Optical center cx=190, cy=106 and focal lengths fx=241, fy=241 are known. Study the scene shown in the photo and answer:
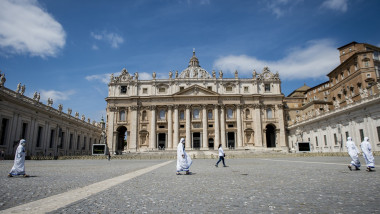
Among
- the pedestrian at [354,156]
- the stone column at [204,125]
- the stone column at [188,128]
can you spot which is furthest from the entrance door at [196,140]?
the pedestrian at [354,156]

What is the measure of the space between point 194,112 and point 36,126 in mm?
33085

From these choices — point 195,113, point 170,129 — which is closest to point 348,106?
point 195,113

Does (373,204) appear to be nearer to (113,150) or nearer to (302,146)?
(302,146)

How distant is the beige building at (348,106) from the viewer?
3291 cm

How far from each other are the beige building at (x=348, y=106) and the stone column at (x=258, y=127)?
8522 millimetres

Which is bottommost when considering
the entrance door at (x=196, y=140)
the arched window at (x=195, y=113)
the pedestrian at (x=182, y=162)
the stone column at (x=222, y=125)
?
the pedestrian at (x=182, y=162)

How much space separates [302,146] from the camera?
40.1 m

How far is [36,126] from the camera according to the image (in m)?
37.9

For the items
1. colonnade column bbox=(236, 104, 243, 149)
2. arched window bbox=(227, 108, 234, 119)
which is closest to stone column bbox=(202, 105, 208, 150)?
arched window bbox=(227, 108, 234, 119)

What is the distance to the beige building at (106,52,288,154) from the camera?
57.4 metres

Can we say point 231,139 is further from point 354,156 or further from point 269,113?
point 354,156

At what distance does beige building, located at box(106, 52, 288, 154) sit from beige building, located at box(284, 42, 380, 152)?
31.2 ft

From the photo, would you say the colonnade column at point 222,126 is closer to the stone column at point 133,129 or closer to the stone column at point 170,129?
the stone column at point 170,129

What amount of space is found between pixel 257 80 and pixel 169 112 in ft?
77.8
